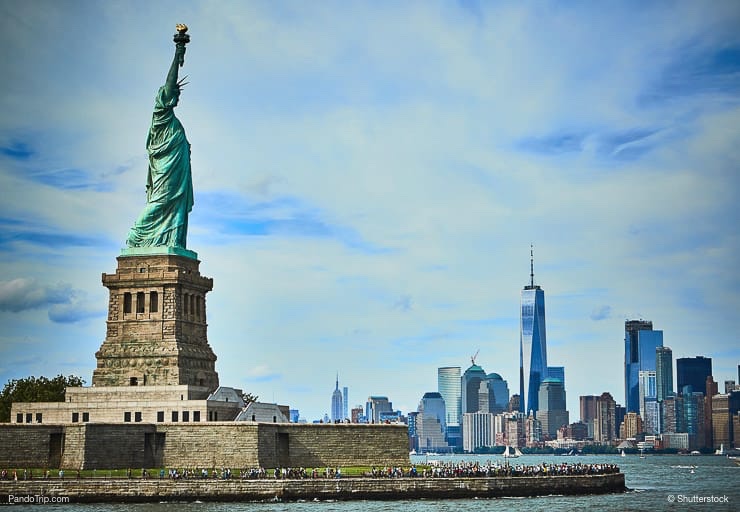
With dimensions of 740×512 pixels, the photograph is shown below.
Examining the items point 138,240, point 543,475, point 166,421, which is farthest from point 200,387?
point 543,475

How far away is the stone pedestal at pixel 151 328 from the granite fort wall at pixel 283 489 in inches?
492

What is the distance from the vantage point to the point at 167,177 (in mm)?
107000

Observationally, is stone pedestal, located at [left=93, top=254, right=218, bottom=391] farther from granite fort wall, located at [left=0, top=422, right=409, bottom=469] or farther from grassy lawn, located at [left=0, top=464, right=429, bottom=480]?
grassy lawn, located at [left=0, top=464, right=429, bottom=480]

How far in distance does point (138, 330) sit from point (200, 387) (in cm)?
733

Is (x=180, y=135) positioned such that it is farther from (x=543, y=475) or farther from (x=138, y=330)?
(x=543, y=475)

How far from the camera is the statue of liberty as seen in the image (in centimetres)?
10606

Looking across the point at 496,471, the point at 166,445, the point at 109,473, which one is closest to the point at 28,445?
the point at 109,473

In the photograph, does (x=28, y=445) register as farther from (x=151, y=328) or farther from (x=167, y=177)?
(x=167, y=177)

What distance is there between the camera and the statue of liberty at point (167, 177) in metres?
106

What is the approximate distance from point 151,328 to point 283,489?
19.4 meters

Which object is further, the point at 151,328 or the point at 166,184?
the point at 166,184

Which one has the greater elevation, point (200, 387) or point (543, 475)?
point (200, 387)

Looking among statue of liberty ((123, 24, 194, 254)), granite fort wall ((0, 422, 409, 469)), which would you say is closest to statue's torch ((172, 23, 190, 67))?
statue of liberty ((123, 24, 194, 254))

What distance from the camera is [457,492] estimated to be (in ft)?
319
